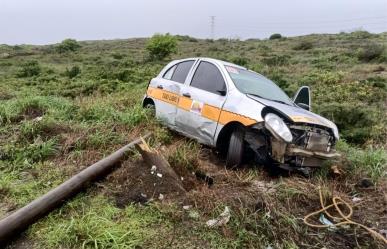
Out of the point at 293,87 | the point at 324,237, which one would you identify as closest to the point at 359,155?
the point at 324,237

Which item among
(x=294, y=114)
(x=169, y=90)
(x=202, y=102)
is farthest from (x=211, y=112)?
(x=169, y=90)

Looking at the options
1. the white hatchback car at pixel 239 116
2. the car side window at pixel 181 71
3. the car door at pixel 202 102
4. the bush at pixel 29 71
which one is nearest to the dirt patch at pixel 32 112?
the white hatchback car at pixel 239 116

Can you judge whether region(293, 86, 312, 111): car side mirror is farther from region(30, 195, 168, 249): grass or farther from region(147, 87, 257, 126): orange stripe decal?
region(30, 195, 168, 249): grass

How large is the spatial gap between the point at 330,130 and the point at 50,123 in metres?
4.45

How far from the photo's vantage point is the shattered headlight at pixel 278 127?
18.8ft

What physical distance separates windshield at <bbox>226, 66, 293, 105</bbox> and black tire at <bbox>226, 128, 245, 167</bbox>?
2.71ft

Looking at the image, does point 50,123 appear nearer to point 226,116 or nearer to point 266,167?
point 226,116

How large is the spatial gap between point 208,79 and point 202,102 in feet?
1.76

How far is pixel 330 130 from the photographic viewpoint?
20.6 feet

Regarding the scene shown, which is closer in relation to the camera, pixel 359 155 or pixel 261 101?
pixel 261 101

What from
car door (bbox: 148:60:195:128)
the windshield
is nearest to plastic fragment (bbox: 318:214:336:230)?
the windshield

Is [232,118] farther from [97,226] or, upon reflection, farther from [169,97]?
[97,226]

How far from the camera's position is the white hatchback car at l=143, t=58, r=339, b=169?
19.4ft

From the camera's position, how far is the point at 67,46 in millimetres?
42844
